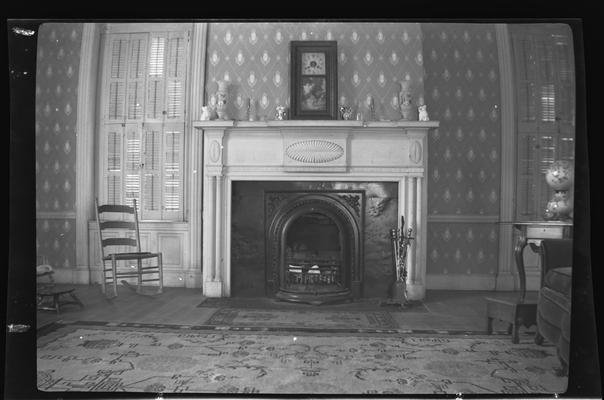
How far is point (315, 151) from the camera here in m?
3.11

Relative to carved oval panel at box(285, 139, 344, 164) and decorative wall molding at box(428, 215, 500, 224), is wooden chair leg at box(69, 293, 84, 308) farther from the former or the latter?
decorative wall molding at box(428, 215, 500, 224)

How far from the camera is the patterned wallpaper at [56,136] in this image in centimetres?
263

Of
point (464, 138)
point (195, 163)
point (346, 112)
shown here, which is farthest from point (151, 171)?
point (464, 138)

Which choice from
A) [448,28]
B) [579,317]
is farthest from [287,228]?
[579,317]

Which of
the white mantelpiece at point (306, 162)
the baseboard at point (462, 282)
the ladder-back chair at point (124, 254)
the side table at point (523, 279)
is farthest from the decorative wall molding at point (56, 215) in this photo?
the side table at point (523, 279)

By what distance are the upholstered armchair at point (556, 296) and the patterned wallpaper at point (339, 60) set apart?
115 centimetres

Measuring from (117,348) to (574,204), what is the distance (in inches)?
101

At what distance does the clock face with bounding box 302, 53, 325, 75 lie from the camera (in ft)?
9.52

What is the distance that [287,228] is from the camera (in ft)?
10.1

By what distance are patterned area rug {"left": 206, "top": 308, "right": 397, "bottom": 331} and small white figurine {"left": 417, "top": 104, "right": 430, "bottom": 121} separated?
1183mm

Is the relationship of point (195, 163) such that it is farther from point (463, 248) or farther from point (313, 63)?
point (463, 248)

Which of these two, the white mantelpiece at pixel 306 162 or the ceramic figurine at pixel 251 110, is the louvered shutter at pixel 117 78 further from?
the ceramic figurine at pixel 251 110

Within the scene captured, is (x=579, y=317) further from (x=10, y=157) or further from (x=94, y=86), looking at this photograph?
(x=10, y=157)

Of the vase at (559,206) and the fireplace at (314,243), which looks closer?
the vase at (559,206)
